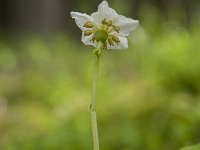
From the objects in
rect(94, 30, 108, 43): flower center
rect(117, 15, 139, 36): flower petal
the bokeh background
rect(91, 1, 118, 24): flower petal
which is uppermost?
rect(91, 1, 118, 24): flower petal

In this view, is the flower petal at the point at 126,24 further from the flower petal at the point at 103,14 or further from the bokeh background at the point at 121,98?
the bokeh background at the point at 121,98

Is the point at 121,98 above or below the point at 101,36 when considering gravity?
below

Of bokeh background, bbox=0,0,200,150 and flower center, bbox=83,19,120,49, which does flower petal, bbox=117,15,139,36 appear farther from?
bokeh background, bbox=0,0,200,150

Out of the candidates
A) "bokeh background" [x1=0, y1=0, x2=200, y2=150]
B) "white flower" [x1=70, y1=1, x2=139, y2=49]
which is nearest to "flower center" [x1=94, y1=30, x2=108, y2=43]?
"white flower" [x1=70, y1=1, x2=139, y2=49]

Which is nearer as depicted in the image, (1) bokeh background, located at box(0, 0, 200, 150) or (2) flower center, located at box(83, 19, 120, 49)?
(2) flower center, located at box(83, 19, 120, 49)

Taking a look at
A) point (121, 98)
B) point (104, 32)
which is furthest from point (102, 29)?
point (121, 98)

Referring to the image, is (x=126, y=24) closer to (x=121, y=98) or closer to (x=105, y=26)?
(x=105, y=26)

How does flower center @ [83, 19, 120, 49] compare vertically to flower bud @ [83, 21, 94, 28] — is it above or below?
below

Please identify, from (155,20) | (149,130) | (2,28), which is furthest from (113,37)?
(2,28)
